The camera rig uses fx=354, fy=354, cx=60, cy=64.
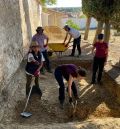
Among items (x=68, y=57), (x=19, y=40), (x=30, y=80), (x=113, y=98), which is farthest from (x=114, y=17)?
(x=30, y=80)

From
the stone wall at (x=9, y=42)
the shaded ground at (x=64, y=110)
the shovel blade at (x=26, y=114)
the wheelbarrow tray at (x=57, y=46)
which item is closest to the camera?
the shaded ground at (x=64, y=110)

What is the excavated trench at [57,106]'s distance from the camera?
889 cm

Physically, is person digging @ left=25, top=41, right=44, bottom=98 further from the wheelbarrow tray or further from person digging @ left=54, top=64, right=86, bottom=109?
the wheelbarrow tray

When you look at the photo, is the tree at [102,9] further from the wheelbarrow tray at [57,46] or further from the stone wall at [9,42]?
the stone wall at [9,42]

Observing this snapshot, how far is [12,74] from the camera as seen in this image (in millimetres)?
10766

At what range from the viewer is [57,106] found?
9.74 meters

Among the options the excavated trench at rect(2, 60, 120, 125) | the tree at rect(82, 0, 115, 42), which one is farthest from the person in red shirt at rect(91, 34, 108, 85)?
the tree at rect(82, 0, 115, 42)

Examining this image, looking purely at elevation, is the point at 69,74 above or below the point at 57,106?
above

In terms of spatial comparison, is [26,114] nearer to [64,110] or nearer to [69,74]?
[64,110]

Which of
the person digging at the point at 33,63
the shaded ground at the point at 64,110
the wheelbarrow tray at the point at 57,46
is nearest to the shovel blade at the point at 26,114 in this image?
the shaded ground at the point at 64,110

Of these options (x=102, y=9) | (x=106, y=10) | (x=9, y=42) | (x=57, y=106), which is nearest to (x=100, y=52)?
(x=57, y=106)

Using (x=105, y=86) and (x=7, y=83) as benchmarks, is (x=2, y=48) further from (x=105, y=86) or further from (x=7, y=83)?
(x=105, y=86)

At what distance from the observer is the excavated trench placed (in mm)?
8891

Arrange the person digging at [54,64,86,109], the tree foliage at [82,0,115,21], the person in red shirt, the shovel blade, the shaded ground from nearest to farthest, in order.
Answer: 1. the shaded ground
2. the person digging at [54,64,86,109]
3. the shovel blade
4. the person in red shirt
5. the tree foliage at [82,0,115,21]
